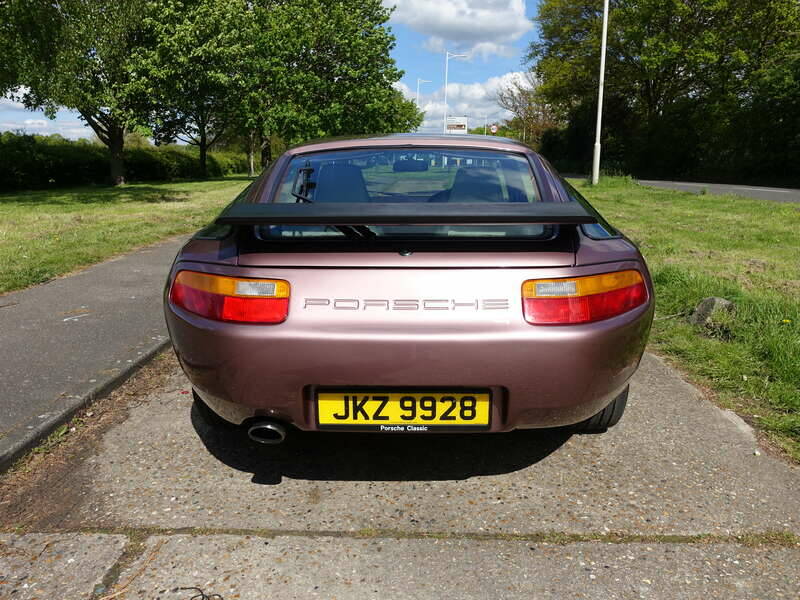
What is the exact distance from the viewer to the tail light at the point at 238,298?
2.13 m

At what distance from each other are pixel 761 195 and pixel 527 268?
57.7ft

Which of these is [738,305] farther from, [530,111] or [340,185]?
[530,111]

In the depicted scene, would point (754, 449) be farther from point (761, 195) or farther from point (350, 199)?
point (761, 195)

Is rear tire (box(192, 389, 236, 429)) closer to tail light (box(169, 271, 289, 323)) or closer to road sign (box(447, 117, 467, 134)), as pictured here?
tail light (box(169, 271, 289, 323))

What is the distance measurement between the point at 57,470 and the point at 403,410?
1.54 metres

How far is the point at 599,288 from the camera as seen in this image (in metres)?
2.19

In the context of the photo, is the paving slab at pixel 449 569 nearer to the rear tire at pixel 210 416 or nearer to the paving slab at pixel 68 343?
the rear tire at pixel 210 416

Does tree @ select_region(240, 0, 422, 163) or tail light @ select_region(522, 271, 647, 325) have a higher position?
tree @ select_region(240, 0, 422, 163)

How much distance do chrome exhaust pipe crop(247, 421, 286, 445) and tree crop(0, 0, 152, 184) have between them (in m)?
13.7

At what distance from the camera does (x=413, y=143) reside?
121 inches

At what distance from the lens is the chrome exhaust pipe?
7.44 ft

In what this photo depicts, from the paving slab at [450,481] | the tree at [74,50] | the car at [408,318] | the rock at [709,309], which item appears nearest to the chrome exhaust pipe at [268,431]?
the car at [408,318]

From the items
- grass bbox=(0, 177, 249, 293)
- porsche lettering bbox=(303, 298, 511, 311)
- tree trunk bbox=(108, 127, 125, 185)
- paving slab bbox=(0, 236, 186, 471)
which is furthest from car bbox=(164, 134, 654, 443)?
tree trunk bbox=(108, 127, 125, 185)

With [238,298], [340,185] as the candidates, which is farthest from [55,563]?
[340,185]
